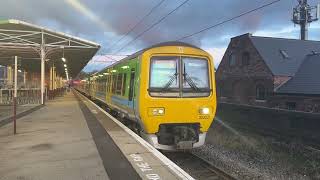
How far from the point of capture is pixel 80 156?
30.8 feet

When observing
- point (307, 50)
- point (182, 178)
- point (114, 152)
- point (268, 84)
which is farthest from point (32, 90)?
point (182, 178)

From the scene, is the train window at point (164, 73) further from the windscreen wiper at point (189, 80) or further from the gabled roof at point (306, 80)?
the gabled roof at point (306, 80)

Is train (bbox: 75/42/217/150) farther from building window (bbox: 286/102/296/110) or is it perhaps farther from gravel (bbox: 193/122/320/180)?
building window (bbox: 286/102/296/110)

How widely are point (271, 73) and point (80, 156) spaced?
107 feet

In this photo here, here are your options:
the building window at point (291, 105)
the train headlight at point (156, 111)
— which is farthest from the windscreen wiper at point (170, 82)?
the building window at point (291, 105)

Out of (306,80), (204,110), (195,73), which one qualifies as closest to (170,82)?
(195,73)

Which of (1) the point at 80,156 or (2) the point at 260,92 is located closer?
(1) the point at 80,156

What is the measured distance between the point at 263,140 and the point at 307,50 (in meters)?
27.8

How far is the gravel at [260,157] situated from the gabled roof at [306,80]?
16914 millimetres

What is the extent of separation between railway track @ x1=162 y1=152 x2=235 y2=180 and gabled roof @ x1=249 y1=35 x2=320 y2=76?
2818 cm

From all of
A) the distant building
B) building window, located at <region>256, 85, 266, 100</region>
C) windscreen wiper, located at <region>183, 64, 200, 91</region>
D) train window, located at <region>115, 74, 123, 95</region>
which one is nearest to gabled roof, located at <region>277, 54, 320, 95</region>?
the distant building

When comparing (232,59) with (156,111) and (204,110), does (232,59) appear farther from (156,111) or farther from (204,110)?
(156,111)

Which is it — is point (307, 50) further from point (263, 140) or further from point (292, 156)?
point (292, 156)

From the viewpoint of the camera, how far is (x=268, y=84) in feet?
133
